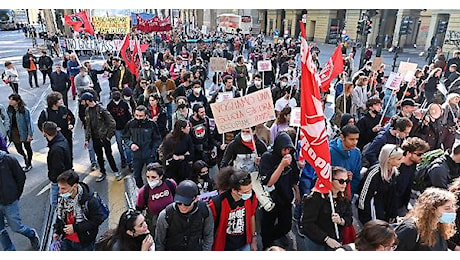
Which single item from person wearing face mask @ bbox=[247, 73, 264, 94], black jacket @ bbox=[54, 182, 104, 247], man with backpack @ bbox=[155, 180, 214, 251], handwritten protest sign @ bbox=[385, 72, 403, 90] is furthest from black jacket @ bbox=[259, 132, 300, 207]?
person wearing face mask @ bbox=[247, 73, 264, 94]

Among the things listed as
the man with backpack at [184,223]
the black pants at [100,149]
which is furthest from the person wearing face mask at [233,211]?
the black pants at [100,149]

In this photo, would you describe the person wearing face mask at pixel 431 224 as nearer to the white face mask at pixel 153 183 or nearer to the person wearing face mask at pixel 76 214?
the white face mask at pixel 153 183

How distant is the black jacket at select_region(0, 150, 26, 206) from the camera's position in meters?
3.89

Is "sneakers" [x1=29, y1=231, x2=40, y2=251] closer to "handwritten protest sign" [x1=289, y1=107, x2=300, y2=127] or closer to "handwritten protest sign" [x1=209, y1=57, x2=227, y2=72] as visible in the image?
"handwritten protest sign" [x1=289, y1=107, x2=300, y2=127]

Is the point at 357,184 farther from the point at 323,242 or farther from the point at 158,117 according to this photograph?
the point at 158,117

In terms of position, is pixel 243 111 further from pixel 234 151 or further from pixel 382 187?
pixel 382 187

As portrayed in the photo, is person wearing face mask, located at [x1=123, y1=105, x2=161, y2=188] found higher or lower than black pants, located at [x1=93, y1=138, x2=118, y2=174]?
higher

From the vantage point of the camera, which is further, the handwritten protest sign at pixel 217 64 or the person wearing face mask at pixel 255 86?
the handwritten protest sign at pixel 217 64

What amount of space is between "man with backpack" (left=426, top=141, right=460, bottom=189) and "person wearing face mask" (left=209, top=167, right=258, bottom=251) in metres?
1.99

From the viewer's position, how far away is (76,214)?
3.35 m

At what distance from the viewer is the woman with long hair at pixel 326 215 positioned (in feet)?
10.3

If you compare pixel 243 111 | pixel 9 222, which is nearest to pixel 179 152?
pixel 243 111

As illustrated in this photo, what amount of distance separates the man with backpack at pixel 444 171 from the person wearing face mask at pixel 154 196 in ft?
9.00

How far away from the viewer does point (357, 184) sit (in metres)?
4.19
